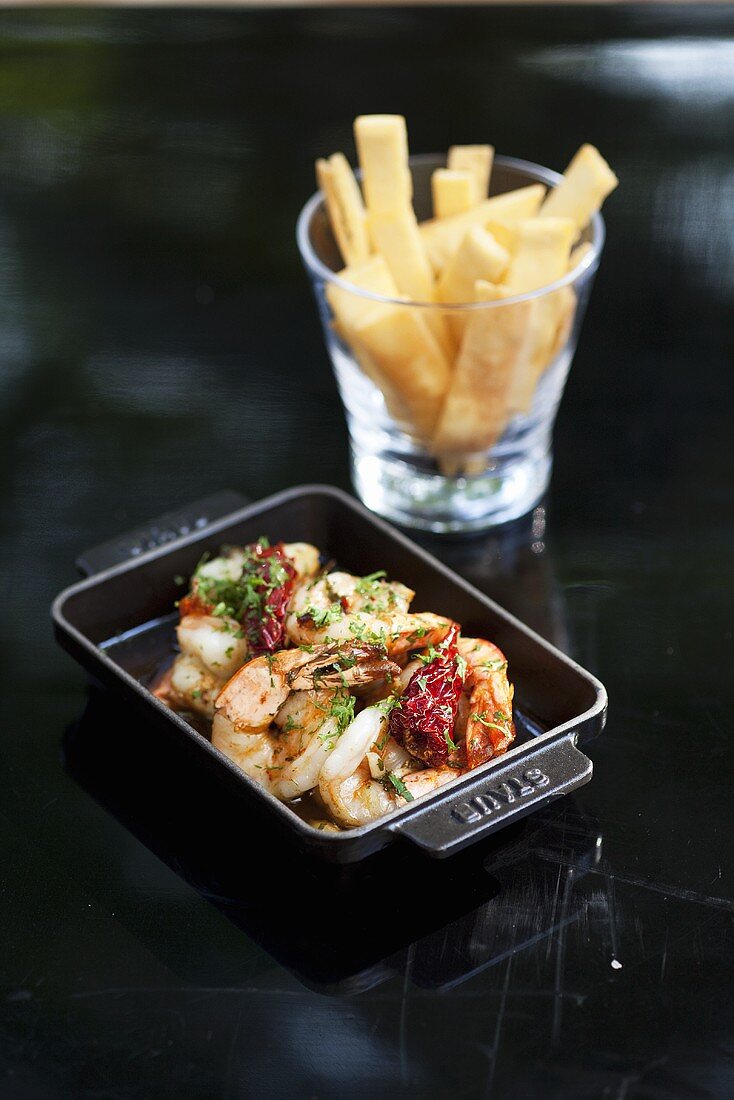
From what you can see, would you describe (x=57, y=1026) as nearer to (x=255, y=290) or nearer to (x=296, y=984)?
(x=296, y=984)

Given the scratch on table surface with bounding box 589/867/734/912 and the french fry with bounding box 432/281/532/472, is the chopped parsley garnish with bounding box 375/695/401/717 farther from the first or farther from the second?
the french fry with bounding box 432/281/532/472

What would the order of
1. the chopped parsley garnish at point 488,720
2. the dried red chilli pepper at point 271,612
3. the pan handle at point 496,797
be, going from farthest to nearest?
the dried red chilli pepper at point 271,612
the chopped parsley garnish at point 488,720
the pan handle at point 496,797

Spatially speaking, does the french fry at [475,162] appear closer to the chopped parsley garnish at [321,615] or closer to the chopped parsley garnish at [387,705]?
the chopped parsley garnish at [321,615]

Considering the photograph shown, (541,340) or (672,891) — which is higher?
(541,340)

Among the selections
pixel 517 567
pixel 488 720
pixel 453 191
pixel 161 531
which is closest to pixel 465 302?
pixel 453 191

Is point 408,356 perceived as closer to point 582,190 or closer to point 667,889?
point 582,190

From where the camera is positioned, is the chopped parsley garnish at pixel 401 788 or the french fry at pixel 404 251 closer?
the chopped parsley garnish at pixel 401 788

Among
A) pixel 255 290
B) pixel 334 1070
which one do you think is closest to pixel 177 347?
pixel 255 290

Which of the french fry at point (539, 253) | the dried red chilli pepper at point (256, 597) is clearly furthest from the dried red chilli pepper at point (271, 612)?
the french fry at point (539, 253)
